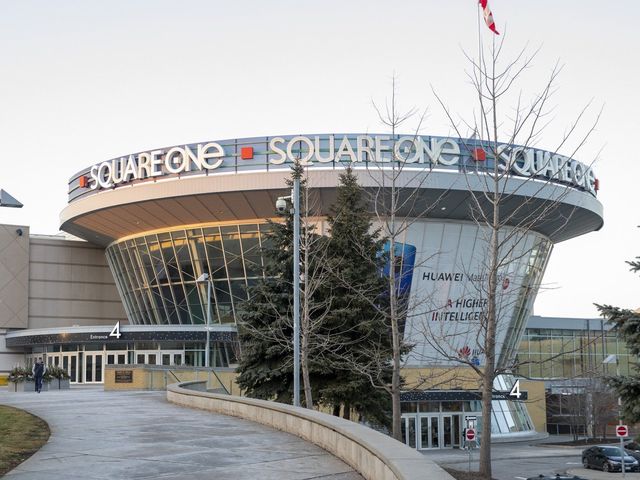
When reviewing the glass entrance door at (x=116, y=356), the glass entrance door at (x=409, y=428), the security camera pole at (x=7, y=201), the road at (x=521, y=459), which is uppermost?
the security camera pole at (x=7, y=201)

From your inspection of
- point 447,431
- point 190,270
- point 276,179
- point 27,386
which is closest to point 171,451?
point 27,386

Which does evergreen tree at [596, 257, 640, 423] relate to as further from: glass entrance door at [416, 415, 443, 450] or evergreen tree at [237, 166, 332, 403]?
glass entrance door at [416, 415, 443, 450]

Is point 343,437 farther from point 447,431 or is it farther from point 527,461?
point 447,431

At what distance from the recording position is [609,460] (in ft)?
141

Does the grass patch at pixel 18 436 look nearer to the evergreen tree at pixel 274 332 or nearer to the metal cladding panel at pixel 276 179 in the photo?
the evergreen tree at pixel 274 332

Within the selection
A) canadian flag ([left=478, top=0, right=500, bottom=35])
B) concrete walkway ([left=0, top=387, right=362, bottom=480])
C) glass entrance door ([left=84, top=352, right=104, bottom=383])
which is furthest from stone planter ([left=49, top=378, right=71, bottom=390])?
canadian flag ([left=478, top=0, right=500, bottom=35])

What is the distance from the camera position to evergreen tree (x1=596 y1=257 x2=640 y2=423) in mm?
17156

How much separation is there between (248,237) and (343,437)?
44712 mm

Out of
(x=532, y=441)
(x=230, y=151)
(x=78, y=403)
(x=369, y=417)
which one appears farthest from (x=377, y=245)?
(x=532, y=441)

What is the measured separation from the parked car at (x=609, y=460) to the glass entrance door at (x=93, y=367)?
3271 cm

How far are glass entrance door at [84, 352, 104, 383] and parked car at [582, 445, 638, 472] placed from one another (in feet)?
107

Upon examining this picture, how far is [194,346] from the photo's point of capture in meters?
58.2

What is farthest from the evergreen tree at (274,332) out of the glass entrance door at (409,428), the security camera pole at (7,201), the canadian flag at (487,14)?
the glass entrance door at (409,428)

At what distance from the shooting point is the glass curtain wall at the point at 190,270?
58.1 meters
